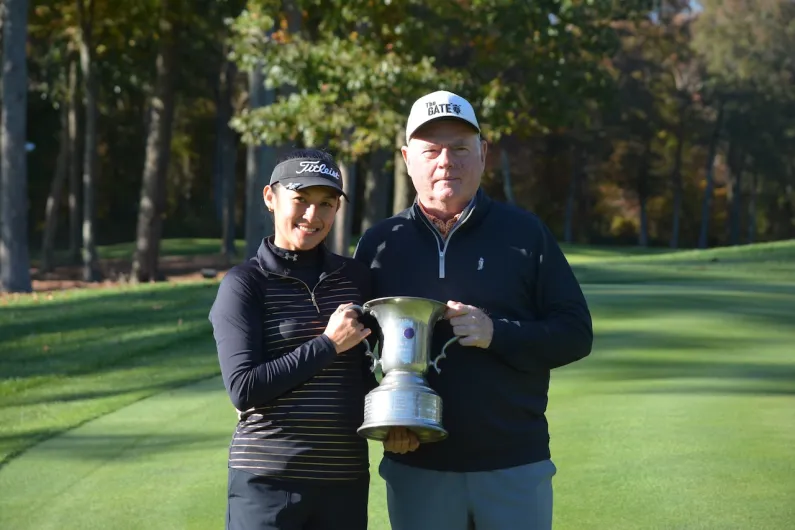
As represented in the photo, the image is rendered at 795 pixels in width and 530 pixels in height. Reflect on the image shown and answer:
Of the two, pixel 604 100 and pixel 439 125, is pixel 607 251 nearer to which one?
pixel 604 100

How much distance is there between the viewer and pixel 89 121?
33.6 m

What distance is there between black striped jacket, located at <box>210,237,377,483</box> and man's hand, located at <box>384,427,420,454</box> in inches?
7.1

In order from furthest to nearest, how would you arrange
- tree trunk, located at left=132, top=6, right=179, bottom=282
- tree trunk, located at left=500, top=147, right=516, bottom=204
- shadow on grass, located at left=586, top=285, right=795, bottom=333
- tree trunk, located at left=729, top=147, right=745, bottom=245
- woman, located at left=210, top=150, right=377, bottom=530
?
tree trunk, located at left=729, top=147, right=745, bottom=245
tree trunk, located at left=500, top=147, right=516, bottom=204
tree trunk, located at left=132, top=6, right=179, bottom=282
shadow on grass, located at left=586, top=285, right=795, bottom=333
woman, located at left=210, top=150, right=377, bottom=530

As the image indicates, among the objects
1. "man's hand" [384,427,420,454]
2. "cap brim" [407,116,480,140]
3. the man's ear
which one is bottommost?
"man's hand" [384,427,420,454]

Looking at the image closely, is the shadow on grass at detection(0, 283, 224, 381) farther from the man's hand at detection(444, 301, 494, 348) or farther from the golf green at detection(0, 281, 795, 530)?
the man's hand at detection(444, 301, 494, 348)

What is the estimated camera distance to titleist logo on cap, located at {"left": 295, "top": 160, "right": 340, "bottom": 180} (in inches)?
171

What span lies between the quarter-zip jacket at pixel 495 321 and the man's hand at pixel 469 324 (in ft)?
0.28

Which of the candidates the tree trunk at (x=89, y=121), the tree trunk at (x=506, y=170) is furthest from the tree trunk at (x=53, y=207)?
the tree trunk at (x=506, y=170)

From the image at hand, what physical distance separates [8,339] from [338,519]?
12286mm

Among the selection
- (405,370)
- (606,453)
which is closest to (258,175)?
(606,453)

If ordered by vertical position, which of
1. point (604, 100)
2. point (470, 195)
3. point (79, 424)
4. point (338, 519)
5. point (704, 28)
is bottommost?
point (79, 424)

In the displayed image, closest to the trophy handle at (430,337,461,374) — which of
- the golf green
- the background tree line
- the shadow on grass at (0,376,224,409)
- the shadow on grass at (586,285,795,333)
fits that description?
the golf green

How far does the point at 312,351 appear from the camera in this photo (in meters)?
4.11

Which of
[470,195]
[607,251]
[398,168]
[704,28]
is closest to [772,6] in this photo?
[704,28]
